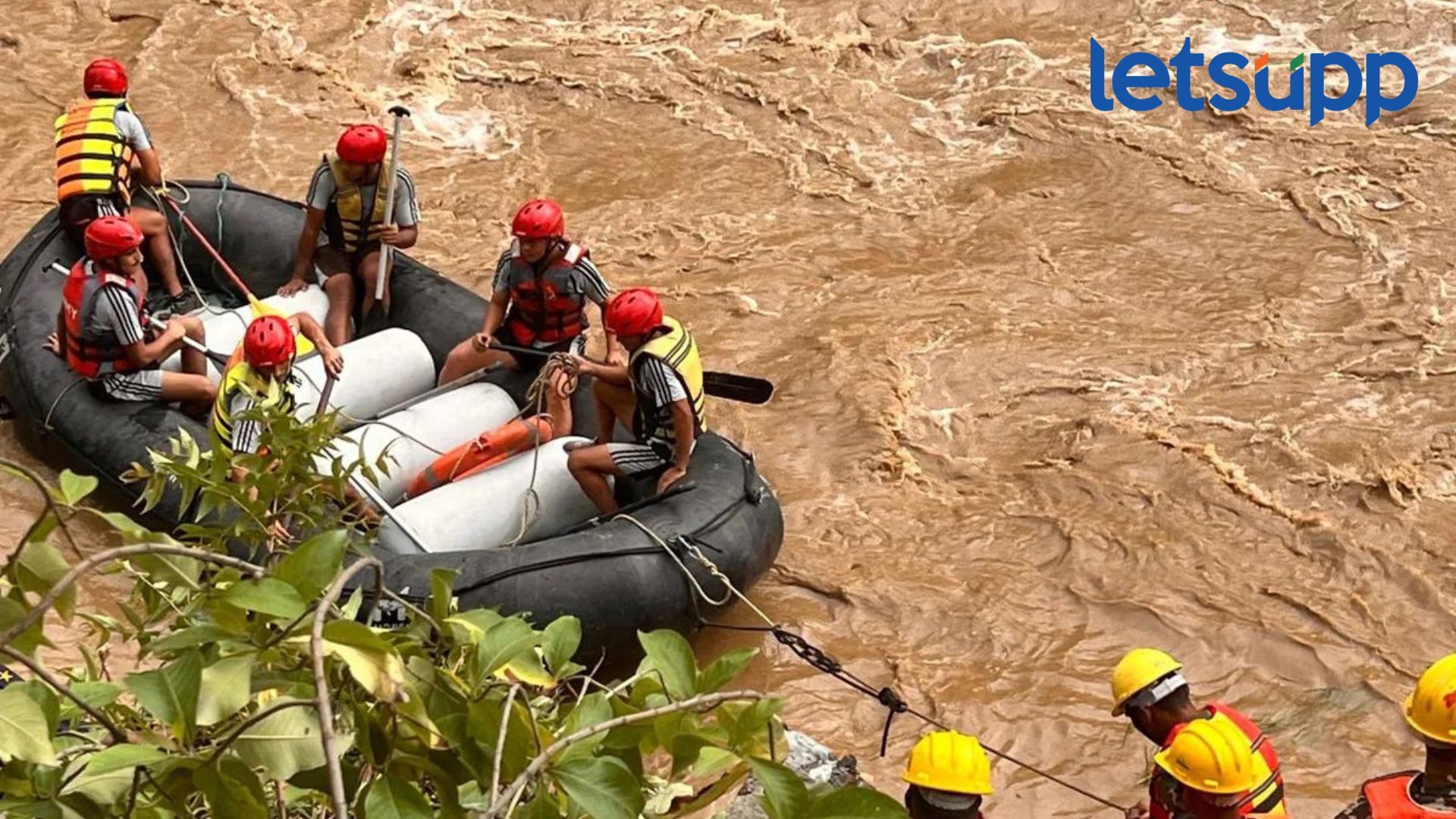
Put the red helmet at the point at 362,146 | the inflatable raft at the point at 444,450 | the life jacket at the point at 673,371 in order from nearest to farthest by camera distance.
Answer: the inflatable raft at the point at 444,450 < the life jacket at the point at 673,371 < the red helmet at the point at 362,146

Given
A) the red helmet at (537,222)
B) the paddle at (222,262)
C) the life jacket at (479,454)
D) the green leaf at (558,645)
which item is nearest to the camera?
the green leaf at (558,645)

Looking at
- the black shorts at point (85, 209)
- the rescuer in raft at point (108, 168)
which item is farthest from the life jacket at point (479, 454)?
the black shorts at point (85, 209)

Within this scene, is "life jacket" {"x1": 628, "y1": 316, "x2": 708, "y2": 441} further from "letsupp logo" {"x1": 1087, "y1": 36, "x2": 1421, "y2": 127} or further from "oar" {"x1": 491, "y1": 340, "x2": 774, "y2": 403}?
"letsupp logo" {"x1": 1087, "y1": 36, "x2": 1421, "y2": 127}

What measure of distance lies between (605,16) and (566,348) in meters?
4.98

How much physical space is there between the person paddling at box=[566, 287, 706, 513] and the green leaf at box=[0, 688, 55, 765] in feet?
12.6

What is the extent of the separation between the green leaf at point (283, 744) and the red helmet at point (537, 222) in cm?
437

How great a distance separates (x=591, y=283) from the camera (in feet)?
19.4

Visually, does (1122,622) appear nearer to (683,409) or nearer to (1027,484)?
(1027,484)

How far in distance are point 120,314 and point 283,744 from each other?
15.2 ft

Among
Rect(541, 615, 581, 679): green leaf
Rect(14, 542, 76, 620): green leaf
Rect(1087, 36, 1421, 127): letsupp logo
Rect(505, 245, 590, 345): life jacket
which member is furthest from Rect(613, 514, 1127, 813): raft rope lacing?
Rect(1087, 36, 1421, 127): letsupp logo

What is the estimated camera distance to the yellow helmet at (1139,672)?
12.0 feet

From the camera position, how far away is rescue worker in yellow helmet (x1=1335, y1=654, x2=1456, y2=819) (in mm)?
3303

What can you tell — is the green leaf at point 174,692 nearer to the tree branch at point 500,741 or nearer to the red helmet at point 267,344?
the tree branch at point 500,741

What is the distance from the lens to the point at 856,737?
17.2 ft
